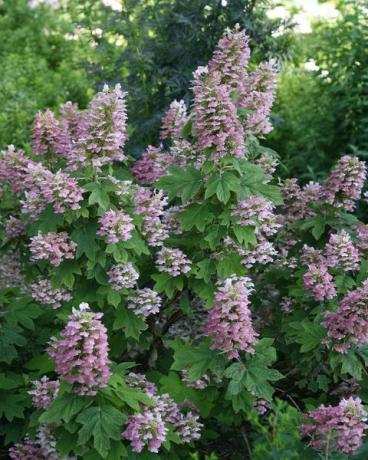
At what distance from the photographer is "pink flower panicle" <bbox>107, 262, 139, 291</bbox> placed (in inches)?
129

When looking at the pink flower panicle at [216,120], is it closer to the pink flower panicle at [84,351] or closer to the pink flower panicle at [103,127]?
the pink flower panicle at [103,127]

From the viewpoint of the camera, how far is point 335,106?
6.59 metres

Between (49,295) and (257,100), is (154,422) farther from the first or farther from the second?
(257,100)

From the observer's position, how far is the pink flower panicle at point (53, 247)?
127 inches

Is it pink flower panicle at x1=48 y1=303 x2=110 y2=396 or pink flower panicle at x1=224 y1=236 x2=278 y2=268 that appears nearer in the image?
pink flower panicle at x1=48 y1=303 x2=110 y2=396

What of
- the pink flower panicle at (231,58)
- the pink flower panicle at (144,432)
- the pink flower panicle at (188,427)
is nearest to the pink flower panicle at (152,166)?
the pink flower panicle at (231,58)

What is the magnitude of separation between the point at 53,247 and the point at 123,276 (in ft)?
1.11

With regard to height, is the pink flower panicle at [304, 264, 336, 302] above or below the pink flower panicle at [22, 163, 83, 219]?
below

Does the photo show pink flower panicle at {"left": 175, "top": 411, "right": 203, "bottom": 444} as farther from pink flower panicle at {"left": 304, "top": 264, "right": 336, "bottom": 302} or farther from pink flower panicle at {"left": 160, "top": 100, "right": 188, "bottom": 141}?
pink flower panicle at {"left": 160, "top": 100, "right": 188, "bottom": 141}

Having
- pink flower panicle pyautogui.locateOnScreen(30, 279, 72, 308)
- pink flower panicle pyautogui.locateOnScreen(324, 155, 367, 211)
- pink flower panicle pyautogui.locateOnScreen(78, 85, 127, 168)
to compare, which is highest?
pink flower panicle pyautogui.locateOnScreen(78, 85, 127, 168)

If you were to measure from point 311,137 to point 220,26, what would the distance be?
136 cm

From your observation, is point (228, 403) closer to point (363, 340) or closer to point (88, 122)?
point (363, 340)

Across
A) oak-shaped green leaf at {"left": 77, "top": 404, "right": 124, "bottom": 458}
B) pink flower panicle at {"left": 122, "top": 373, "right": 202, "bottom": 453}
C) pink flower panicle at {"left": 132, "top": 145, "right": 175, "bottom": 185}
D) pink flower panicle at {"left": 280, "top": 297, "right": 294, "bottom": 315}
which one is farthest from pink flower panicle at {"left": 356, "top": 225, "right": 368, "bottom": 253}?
oak-shaped green leaf at {"left": 77, "top": 404, "right": 124, "bottom": 458}

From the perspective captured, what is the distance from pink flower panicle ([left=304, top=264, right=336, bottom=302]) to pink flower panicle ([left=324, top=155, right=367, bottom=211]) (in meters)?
0.51
